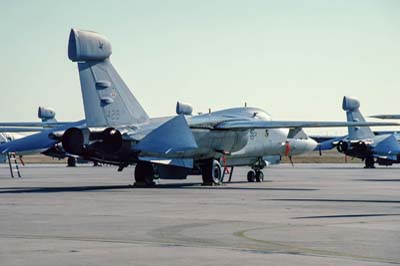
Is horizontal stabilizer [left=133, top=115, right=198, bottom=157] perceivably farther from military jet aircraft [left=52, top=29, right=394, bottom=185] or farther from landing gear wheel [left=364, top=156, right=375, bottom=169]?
landing gear wheel [left=364, top=156, right=375, bottom=169]

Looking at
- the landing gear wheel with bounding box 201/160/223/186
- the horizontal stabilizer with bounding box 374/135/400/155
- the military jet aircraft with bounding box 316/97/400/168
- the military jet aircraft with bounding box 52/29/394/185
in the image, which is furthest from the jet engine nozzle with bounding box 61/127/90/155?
the horizontal stabilizer with bounding box 374/135/400/155

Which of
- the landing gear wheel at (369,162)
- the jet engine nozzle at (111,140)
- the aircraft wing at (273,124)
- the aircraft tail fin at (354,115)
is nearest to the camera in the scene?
the jet engine nozzle at (111,140)

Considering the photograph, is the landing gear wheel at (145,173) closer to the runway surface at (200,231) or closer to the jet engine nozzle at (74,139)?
the jet engine nozzle at (74,139)

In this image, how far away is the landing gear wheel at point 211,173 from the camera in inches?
1490

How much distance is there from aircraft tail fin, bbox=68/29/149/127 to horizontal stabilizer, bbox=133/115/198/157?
1.19m

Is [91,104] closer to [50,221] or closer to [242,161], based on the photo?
[242,161]

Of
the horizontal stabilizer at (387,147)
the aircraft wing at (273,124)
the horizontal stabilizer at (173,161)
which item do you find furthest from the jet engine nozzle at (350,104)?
the horizontal stabilizer at (173,161)

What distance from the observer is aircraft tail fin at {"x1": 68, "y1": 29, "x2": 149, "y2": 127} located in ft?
109

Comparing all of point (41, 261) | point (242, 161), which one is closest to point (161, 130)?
point (242, 161)

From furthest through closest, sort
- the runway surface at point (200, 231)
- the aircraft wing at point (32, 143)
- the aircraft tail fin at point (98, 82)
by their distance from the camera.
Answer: the aircraft wing at point (32, 143) → the aircraft tail fin at point (98, 82) → the runway surface at point (200, 231)

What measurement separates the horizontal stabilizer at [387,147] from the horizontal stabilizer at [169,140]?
3860 centimetres

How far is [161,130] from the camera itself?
3412 cm

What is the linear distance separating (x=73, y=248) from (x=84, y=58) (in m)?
20.6

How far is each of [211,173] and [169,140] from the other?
433cm
